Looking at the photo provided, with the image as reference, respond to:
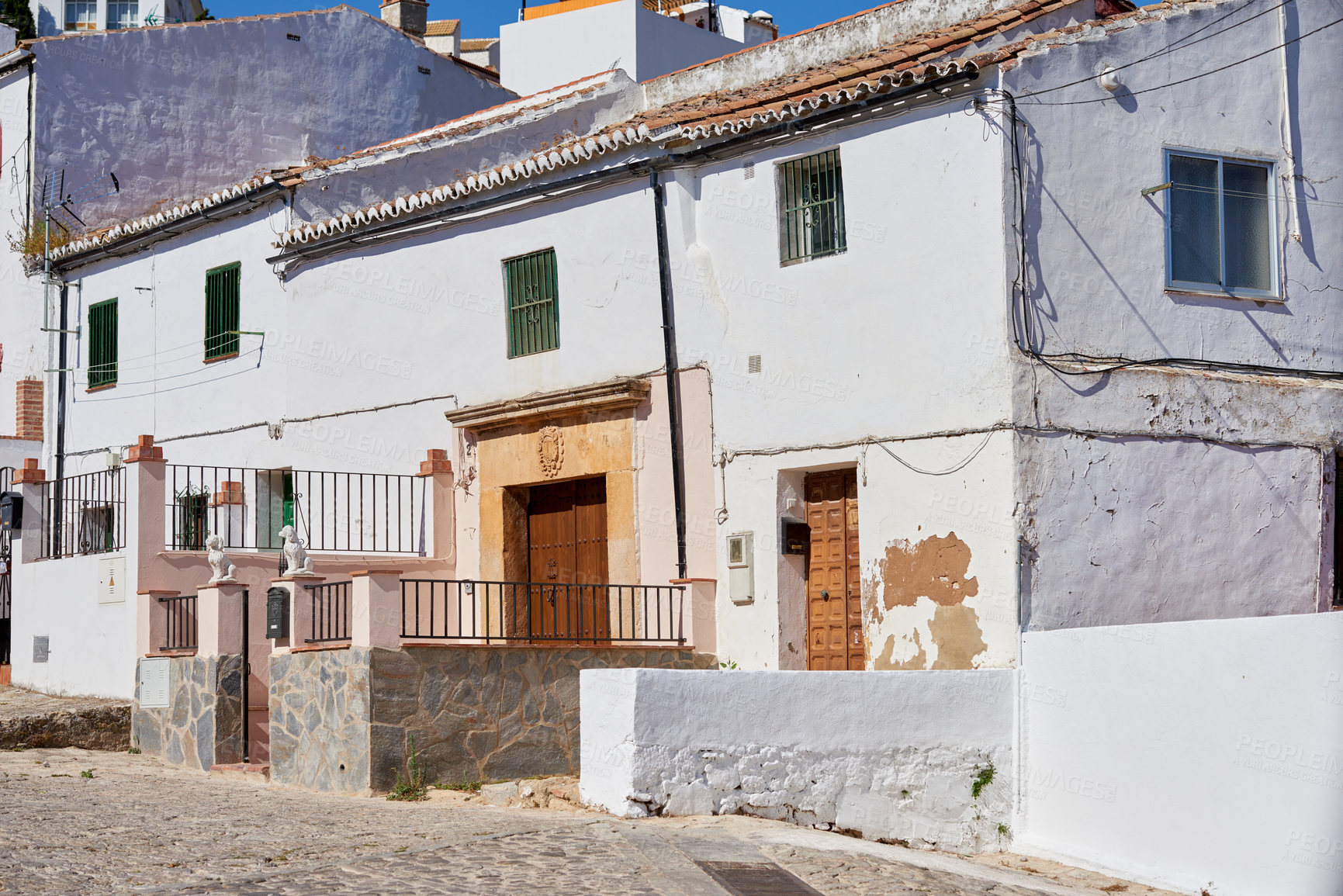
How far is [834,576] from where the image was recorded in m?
13.2

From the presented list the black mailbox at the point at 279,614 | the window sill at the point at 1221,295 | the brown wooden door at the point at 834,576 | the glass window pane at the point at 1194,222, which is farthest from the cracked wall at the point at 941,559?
the black mailbox at the point at 279,614

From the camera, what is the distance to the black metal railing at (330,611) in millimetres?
12164

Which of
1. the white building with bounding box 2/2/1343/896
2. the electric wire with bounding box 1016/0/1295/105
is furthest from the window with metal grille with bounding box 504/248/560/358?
the electric wire with bounding box 1016/0/1295/105

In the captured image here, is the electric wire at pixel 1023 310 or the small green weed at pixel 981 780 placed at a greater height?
the electric wire at pixel 1023 310

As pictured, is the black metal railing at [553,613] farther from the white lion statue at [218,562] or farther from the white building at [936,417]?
the white lion statue at [218,562]

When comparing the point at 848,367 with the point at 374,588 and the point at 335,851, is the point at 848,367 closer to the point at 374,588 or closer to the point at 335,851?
the point at 374,588

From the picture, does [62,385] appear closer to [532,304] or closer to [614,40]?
[532,304]

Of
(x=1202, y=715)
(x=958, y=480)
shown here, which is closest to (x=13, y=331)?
(x=958, y=480)

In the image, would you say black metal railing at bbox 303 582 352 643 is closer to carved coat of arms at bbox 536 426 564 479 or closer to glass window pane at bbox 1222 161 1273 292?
carved coat of arms at bbox 536 426 564 479

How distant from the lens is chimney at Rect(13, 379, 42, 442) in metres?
20.3

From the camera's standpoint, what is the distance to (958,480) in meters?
12.1

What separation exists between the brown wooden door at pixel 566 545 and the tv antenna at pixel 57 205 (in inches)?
332

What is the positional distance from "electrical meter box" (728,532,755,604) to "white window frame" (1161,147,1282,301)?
425cm

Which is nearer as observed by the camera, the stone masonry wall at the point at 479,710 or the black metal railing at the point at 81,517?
the stone masonry wall at the point at 479,710
